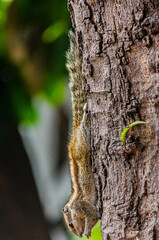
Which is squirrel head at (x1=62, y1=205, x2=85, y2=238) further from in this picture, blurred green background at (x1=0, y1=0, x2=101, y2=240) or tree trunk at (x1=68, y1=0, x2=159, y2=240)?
blurred green background at (x1=0, y1=0, x2=101, y2=240)

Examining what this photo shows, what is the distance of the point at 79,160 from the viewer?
159cm

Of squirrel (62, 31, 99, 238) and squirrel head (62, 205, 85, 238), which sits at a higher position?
squirrel (62, 31, 99, 238)

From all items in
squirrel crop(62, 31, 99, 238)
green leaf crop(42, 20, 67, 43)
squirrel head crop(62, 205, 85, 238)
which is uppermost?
green leaf crop(42, 20, 67, 43)

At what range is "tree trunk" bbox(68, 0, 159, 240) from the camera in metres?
1.15

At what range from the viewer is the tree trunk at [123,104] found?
1154mm

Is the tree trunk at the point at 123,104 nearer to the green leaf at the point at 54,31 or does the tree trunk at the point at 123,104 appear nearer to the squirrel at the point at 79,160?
the squirrel at the point at 79,160

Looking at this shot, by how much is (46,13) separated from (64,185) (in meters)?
1.90

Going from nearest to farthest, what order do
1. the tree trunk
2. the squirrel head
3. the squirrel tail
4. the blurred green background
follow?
→ the tree trunk
the squirrel tail
the squirrel head
the blurred green background

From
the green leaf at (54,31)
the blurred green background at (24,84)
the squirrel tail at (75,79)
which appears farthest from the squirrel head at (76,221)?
the green leaf at (54,31)

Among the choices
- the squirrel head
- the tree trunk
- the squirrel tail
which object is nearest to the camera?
the tree trunk

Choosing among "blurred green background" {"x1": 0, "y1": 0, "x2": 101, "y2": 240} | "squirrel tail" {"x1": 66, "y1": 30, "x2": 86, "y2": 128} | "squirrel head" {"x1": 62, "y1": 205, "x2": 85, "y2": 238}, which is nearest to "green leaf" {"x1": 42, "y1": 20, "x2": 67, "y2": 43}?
"blurred green background" {"x1": 0, "y1": 0, "x2": 101, "y2": 240}

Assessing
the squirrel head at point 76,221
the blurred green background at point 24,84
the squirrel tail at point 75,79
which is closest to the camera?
the squirrel tail at point 75,79

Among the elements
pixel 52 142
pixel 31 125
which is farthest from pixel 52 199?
pixel 31 125

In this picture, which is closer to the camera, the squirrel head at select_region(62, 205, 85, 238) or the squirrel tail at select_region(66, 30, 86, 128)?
the squirrel tail at select_region(66, 30, 86, 128)
